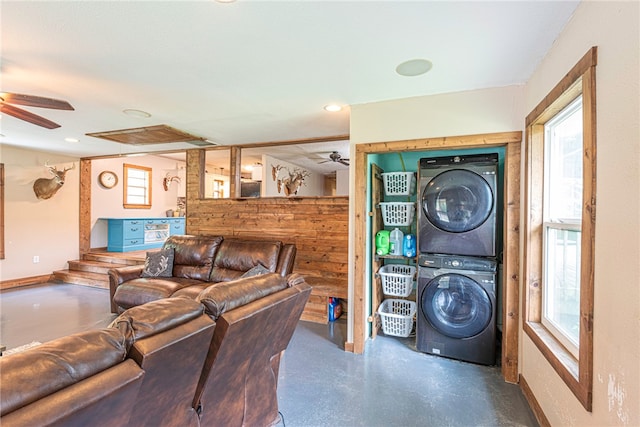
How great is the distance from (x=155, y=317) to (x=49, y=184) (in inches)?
249

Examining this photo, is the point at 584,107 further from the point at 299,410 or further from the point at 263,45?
the point at 299,410

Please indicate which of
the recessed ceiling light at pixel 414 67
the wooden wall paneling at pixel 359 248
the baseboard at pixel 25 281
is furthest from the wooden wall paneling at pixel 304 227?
the baseboard at pixel 25 281

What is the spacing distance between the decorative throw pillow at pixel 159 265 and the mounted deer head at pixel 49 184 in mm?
3202

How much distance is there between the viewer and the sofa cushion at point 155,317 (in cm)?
104

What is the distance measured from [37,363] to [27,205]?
650 centimetres

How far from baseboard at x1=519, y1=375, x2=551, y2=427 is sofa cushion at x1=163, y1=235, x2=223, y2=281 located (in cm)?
338

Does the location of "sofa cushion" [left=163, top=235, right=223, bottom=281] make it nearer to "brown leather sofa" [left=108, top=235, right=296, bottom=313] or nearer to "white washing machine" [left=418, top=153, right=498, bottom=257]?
"brown leather sofa" [left=108, top=235, right=296, bottom=313]

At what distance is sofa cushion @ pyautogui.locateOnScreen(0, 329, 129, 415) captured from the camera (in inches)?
28.2

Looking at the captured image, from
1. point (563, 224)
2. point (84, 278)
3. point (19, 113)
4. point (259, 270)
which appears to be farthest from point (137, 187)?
point (563, 224)

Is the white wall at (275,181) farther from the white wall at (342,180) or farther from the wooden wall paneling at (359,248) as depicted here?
the wooden wall paneling at (359,248)

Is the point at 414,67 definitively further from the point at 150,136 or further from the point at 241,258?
the point at 150,136

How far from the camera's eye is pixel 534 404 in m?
2.03

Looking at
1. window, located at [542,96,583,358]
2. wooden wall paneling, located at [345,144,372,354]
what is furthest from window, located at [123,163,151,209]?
window, located at [542,96,583,358]

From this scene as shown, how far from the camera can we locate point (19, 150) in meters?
5.34
